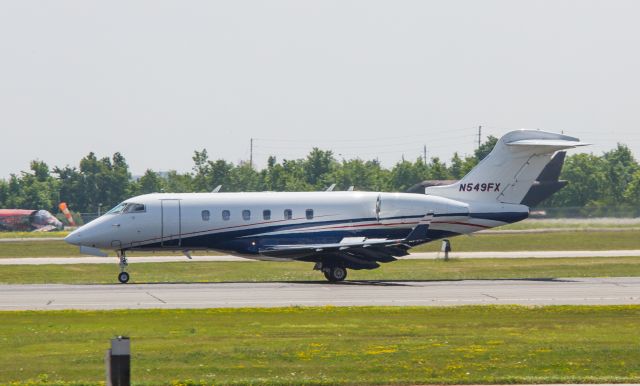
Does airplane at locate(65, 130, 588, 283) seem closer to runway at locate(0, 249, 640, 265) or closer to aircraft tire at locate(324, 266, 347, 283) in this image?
aircraft tire at locate(324, 266, 347, 283)

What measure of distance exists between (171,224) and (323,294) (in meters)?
8.97

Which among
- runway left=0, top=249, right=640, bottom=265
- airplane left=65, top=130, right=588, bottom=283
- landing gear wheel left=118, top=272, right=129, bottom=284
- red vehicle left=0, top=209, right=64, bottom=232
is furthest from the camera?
red vehicle left=0, top=209, right=64, bottom=232

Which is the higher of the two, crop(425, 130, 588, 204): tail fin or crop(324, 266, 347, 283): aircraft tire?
crop(425, 130, 588, 204): tail fin

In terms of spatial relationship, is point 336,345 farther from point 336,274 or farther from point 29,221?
point 29,221

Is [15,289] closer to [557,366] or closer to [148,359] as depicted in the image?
[148,359]

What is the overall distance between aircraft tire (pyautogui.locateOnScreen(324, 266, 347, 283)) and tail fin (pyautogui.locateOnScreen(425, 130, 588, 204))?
534 cm

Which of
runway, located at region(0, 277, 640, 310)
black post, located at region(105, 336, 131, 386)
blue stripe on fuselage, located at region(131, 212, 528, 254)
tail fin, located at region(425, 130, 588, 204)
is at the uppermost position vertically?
tail fin, located at region(425, 130, 588, 204)

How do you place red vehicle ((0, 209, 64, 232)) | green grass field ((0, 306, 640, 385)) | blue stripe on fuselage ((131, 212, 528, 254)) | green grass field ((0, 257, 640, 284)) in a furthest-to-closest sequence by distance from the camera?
red vehicle ((0, 209, 64, 232)) < green grass field ((0, 257, 640, 284)) < blue stripe on fuselage ((131, 212, 528, 254)) < green grass field ((0, 306, 640, 385))

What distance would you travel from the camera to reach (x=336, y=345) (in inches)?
907

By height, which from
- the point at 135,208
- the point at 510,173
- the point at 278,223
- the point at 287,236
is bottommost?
the point at 287,236

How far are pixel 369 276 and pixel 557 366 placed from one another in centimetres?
2552

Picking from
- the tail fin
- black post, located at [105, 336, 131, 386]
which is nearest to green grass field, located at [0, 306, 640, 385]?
black post, located at [105, 336, 131, 386]

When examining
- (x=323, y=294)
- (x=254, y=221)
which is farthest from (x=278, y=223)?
(x=323, y=294)

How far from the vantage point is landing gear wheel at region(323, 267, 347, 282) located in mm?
41906
